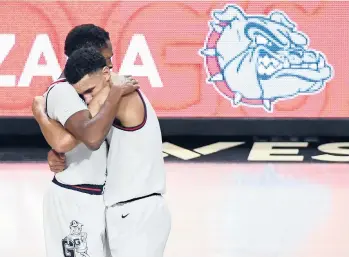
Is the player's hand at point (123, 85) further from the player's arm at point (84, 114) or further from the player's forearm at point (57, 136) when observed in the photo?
the player's forearm at point (57, 136)

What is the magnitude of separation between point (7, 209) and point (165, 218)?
2.95m

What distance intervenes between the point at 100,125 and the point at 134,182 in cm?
33

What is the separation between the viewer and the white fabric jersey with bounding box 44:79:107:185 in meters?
3.62

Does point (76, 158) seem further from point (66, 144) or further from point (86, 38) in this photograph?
point (86, 38)

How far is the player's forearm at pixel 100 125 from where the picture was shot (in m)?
3.46

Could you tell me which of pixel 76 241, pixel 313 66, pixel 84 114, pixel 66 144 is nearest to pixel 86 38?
pixel 84 114

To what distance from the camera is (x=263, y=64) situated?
8.54 m

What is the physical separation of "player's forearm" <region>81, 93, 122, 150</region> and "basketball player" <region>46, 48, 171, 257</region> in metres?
0.08

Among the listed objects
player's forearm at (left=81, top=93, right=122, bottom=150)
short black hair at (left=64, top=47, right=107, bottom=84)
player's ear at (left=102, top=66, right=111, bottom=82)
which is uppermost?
short black hair at (left=64, top=47, right=107, bottom=84)

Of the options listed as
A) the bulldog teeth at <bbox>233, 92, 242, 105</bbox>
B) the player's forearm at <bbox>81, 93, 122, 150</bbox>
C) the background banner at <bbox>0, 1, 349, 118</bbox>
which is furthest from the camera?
the bulldog teeth at <bbox>233, 92, 242, 105</bbox>

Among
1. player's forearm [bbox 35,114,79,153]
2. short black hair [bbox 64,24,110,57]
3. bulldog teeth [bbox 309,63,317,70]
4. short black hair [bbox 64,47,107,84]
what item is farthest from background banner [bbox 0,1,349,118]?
short black hair [bbox 64,47,107,84]

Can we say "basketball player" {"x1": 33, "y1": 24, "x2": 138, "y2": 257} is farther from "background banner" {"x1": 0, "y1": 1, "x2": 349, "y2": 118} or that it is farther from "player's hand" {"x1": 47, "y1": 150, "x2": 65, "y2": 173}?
"background banner" {"x1": 0, "y1": 1, "x2": 349, "y2": 118}

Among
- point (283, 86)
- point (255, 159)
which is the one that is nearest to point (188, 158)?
point (255, 159)

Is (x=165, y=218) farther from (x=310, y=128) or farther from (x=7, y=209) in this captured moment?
(x=310, y=128)
